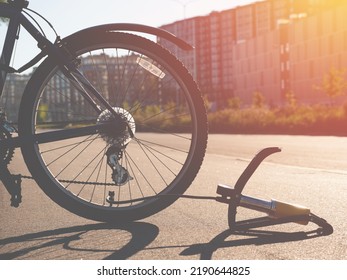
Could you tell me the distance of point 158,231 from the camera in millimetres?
3828

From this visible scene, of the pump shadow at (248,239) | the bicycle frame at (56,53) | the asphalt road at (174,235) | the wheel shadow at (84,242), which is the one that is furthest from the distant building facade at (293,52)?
the pump shadow at (248,239)

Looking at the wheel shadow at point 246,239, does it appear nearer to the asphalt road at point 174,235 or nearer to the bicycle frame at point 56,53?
the asphalt road at point 174,235

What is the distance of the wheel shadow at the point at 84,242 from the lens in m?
3.25

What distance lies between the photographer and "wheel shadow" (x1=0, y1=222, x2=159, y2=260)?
3.25 meters

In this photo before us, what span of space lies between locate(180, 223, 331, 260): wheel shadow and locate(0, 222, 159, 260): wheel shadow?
0.28m

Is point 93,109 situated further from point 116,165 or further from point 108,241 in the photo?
point 108,241

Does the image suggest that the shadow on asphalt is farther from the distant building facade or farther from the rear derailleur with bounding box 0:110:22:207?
the distant building facade

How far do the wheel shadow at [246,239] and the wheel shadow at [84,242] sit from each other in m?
0.28

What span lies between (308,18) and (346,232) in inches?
3747

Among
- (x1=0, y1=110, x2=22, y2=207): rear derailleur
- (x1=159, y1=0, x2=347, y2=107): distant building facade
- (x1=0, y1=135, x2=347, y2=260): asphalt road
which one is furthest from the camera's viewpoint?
(x1=159, y1=0, x2=347, y2=107): distant building facade

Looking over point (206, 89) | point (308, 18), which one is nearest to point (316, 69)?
point (308, 18)

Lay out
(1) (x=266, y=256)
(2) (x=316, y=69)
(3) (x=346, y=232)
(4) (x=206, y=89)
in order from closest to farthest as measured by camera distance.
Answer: (1) (x=266, y=256) → (3) (x=346, y=232) → (2) (x=316, y=69) → (4) (x=206, y=89)

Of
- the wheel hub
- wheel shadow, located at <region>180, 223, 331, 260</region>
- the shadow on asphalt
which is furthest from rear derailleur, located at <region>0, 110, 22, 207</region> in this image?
wheel shadow, located at <region>180, 223, 331, 260</region>

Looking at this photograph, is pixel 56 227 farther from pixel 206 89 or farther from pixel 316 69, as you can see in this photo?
pixel 206 89
